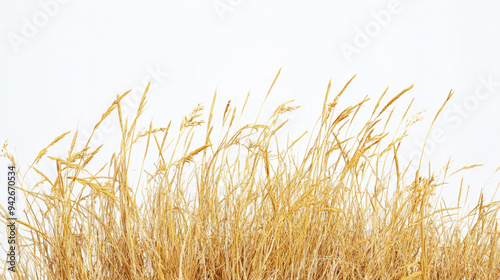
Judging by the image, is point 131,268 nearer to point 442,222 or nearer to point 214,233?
point 214,233

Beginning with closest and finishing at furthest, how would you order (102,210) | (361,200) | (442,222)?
(102,210) → (361,200) → (442,222)

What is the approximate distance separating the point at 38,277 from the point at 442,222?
1572 millimetres

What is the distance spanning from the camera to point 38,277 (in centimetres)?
175

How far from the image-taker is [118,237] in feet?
5.37

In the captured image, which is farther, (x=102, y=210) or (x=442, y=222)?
(x=442, y=222)

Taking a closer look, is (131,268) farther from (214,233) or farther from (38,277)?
(38,277)

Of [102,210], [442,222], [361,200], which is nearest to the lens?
[102,210]

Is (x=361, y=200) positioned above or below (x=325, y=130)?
below

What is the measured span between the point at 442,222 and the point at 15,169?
1653 mm

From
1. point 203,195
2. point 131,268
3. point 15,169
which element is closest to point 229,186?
point 203,195

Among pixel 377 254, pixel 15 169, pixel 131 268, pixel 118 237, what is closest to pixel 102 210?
pixel 118 237

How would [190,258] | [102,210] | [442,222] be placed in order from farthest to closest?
[442,222]
[102,210]
[190,258]

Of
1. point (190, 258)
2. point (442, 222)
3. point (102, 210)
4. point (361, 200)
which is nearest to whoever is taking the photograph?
point (190, 258)

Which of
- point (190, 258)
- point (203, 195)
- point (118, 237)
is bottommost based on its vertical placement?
point (190, 258)
